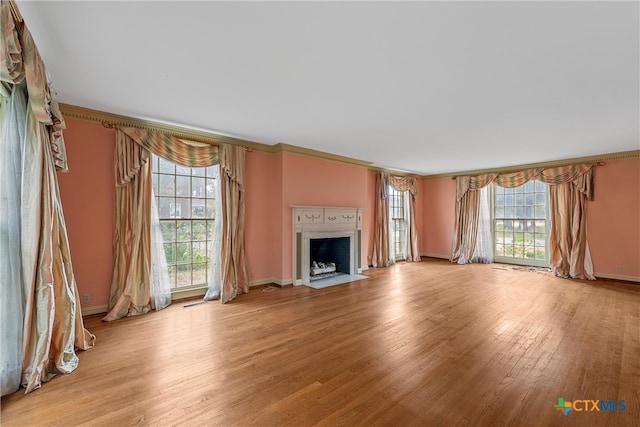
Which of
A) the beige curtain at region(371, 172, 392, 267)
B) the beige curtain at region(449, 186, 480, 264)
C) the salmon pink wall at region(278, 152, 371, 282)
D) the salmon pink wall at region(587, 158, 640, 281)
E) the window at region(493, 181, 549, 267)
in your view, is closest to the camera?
the salmon pink wall at region(278, 152, 371, 282)

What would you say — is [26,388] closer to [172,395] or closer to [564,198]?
[172,395]

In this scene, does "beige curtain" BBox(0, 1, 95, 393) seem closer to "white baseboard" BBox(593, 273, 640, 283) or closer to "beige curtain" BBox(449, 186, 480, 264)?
"beige curtain" BBox(449, 186, 480, 264)

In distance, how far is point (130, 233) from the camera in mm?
3533

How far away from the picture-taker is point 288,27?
1.83 metres

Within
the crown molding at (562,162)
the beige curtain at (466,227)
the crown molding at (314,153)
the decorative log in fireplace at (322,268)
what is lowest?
the decorative log in fireplace at (322,268)

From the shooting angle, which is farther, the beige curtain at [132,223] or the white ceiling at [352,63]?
the beige curtain at [132,223]

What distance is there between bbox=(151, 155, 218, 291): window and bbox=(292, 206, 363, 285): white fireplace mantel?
146 cm

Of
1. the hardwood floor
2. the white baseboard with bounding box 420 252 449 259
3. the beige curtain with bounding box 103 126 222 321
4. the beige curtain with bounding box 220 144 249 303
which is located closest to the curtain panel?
the hardwood floor

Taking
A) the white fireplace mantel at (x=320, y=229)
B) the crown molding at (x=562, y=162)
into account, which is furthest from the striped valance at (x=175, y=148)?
the crown molding at (x=562, y=162)

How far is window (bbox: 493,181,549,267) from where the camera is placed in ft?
21.3

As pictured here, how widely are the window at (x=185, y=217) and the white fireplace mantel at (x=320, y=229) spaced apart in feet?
4.80

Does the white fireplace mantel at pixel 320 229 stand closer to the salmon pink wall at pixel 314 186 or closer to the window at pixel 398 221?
the salmon pink wall at pixel 314 186

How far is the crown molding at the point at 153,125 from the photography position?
328 centimetres

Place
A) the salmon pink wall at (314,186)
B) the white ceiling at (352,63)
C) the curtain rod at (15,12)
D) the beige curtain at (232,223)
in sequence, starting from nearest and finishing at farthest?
the curtain rod at (15,12)
the white ceiling at (352,63)
the beige curtain at (232,223)
the salmon pink wall at (314,186)
